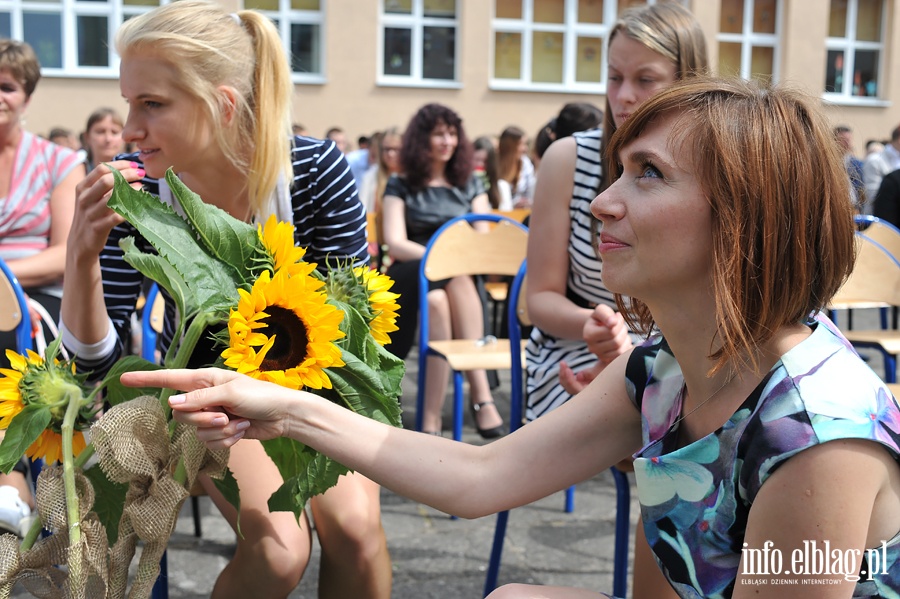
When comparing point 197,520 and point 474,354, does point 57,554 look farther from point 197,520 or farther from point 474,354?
point 474,354

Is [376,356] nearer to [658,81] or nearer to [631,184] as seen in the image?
[631,184]

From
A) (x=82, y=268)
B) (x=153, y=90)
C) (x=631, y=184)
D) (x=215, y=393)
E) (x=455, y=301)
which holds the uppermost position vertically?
(x=153, y=90)

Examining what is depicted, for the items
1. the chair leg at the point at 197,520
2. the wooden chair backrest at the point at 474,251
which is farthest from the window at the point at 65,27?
the chair leg at the point at 197,520

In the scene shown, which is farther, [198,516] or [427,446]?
[198,516]

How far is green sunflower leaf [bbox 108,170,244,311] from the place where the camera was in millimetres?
1271

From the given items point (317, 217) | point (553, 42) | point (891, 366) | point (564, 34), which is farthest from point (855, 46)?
point (317, 217)

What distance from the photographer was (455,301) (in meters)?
4.70

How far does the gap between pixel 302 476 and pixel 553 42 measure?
16.1 meters

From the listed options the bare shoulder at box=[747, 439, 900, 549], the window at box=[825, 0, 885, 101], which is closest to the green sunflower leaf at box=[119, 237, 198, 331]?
the bare shoulder at box=[747, 439, 900, 549]

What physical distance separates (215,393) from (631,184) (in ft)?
2.09

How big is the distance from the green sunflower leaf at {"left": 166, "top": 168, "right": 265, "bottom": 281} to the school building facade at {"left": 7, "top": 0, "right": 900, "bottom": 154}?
12.7 m

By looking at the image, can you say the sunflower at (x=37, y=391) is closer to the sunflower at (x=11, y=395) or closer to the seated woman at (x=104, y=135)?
the sunflower at (x=11, y=395)

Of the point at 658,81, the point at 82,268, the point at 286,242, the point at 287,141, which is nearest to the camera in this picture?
the point at 286,242

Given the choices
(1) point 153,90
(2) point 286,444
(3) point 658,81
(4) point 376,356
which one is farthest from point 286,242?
(3) point 658,81
